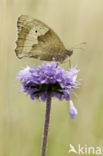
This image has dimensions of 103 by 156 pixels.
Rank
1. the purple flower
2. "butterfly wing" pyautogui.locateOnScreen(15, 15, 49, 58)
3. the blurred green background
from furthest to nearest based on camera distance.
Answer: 1. the blurred green background
2. "butterfly wing" pyautogui.locateOnScreen(15, 15, 49, 58)
3. the purple flower

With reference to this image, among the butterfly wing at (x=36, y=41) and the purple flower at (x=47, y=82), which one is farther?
the butterfly wing at (x=36, y=41)

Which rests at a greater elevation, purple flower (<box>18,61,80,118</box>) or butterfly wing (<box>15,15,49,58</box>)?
butterfly wing (<box>15,15,49,58</box>)

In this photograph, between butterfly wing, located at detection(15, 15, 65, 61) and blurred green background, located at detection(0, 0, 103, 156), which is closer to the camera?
butterfly wing, located at detection(15, 15, 65, 61)

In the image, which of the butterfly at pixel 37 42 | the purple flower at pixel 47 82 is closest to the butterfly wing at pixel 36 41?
the butterfly at pixel 37 42

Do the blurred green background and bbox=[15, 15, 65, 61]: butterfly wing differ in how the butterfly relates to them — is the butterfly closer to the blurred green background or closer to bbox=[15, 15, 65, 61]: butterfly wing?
bbox=[15, 15, 65, 61]: butterfly wing

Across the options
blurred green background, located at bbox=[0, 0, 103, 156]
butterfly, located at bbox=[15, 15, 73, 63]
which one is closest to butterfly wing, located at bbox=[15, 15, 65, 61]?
butterfly, located at bbox=[15, 15, 73, 63]

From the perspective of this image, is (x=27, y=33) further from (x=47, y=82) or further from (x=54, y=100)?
(x=54, y=100)

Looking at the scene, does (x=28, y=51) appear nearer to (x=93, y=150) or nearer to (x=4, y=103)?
(x=4, y=103)

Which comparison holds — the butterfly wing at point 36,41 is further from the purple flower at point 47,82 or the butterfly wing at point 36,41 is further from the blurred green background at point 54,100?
the blurred green background at point 54,100
